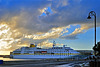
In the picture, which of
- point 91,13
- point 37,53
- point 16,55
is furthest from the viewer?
point 16,55

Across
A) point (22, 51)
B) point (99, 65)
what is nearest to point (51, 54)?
point (22, 51)

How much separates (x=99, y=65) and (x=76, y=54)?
271 ft

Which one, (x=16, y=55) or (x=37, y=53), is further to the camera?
(x=16, y=55)

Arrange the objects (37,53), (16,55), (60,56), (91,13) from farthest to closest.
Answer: (16,55) < (37,53) < (60,56) < (91,13)

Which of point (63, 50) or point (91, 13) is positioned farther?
point (63, 50)

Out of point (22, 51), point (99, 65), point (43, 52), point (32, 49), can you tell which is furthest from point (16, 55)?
point (99, 65)

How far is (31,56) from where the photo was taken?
108 metres

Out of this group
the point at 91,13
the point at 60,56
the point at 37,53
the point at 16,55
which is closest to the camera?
the point at 91,13

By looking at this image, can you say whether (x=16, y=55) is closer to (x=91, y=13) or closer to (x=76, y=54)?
(x=76, y=54)

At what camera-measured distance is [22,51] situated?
114688mm

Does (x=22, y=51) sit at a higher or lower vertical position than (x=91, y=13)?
lower

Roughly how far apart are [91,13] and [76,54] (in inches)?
3323

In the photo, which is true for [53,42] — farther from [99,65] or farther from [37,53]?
[99,65]

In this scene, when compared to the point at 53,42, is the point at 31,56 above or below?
below
